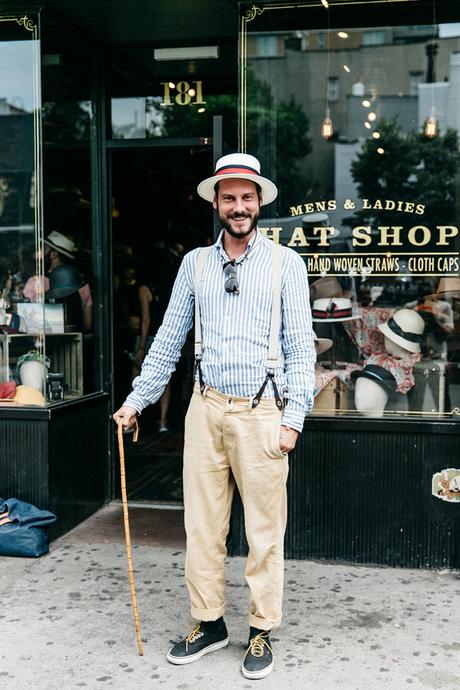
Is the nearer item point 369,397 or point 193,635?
point 193,635

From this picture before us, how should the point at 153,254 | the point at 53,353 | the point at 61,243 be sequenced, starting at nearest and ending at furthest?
1. the point at 53,353
2. the point at 61,243
3. the point at 153,254

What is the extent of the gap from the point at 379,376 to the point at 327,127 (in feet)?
5.27

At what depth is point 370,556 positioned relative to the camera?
5.10 metres

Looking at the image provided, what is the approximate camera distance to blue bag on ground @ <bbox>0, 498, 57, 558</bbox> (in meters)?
5.18

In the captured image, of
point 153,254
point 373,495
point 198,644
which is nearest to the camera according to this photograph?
point 198,644

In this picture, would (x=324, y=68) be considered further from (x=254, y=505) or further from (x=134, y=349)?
(x=134, y=349)

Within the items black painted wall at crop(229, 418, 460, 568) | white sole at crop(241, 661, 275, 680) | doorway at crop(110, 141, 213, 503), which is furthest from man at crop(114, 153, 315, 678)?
doorway at crop(110, 141, 213, 503)

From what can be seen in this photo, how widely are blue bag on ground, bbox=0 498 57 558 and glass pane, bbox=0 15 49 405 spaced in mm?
707

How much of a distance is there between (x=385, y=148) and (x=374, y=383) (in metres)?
1.47

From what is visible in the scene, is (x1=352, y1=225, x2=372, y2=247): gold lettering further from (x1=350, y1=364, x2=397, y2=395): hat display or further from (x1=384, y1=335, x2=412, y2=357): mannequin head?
(x1=350, y1=364, x2=397, y2=395): hat display

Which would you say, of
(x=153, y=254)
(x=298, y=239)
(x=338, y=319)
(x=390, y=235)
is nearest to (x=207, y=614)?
(x=338, y=319)

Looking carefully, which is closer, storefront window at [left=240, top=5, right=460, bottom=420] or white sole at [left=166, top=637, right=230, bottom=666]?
white sole at [left=166, top=637, right=230, bottom=666]

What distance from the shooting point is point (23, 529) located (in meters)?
5.19

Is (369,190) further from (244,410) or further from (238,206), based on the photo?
(244,410)
